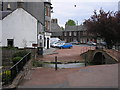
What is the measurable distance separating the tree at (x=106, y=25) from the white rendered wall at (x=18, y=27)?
8.84 metres

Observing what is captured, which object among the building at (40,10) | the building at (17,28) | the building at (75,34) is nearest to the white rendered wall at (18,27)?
the building at (17,28)

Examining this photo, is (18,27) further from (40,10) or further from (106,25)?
(106,25)

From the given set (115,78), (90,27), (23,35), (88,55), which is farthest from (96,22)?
(115,78)

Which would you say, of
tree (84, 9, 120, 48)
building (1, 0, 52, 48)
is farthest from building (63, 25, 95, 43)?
tree (84, 9, 120, 48)

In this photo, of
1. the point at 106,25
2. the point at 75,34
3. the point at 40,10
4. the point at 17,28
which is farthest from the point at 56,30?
the point at 106,25

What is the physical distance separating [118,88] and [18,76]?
5400 mm

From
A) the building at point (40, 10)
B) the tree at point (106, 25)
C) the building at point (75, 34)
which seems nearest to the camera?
the tree at point (106, 25)

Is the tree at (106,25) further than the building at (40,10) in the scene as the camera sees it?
No

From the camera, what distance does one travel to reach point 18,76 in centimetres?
1034

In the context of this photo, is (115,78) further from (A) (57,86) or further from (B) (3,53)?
(B) (3,53)

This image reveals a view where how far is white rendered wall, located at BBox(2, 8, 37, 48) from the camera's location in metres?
26.5

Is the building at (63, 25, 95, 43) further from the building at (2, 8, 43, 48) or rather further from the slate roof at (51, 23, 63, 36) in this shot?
the building at (2, 8, 43, 48)

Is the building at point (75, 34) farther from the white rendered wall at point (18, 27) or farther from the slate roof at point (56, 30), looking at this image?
the white rendered wall at point (18, 27)

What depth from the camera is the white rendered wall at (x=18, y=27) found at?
2650 centimetres
